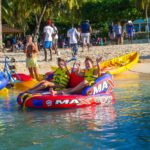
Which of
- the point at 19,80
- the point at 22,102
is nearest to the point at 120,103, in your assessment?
the point at 22,102

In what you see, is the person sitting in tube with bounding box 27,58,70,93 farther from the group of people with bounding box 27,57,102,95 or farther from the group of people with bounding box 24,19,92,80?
the group of people with bounding box 24,19,92,80

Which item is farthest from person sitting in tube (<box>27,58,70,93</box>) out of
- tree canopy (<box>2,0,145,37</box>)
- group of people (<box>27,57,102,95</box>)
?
tree canopy (<box>2,0,145,37</box>)

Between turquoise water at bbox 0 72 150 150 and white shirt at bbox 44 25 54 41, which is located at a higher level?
white shirt at bbox 44 25 54 41

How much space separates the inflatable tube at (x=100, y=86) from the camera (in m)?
10.2

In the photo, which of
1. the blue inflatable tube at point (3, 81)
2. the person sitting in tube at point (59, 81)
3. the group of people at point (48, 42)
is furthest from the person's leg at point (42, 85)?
the group of people at point (48, 42)

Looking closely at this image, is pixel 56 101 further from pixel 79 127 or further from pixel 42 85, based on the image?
pixel 79 127

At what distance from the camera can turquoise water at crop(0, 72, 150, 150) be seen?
23.0 feet

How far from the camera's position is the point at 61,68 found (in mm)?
10742

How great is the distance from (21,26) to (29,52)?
32.9 m

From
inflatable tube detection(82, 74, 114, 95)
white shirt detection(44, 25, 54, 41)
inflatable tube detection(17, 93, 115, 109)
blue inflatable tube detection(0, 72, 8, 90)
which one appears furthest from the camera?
white shirt detection(44, 25, 54, 41)

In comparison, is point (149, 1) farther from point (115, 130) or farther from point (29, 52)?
point (115, 130)

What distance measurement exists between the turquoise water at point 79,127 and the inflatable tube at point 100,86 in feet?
1.22

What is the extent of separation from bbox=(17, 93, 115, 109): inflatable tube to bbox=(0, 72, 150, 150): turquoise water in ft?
0.47

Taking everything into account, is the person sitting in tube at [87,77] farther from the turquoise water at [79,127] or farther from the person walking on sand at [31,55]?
the person walking on sand at [31,55]
